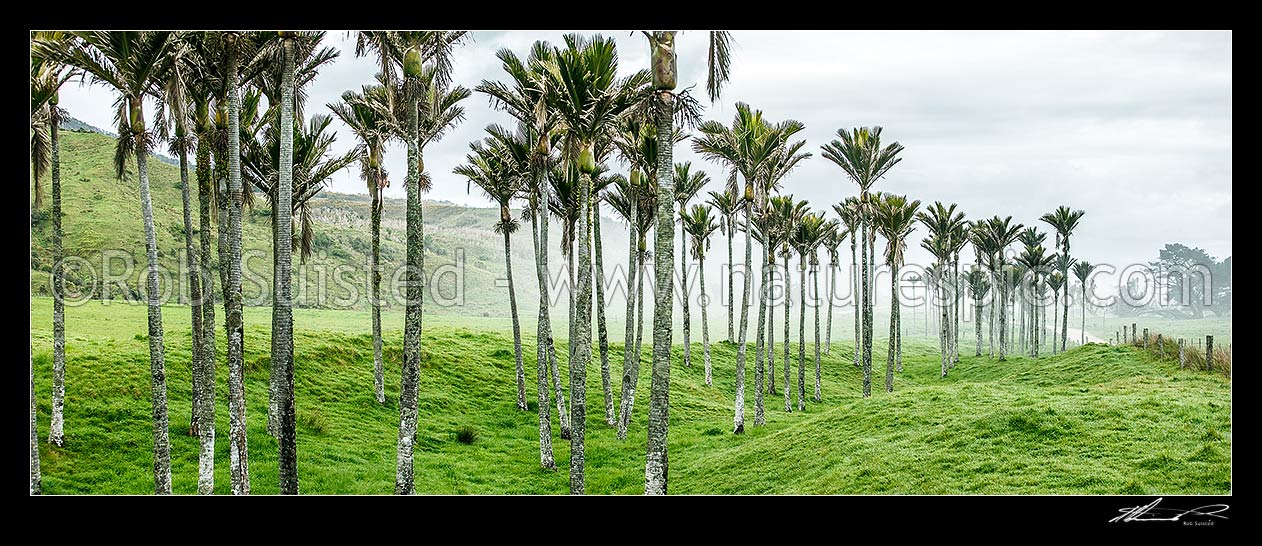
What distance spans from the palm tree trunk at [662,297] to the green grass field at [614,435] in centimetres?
476

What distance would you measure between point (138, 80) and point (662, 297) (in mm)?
13089

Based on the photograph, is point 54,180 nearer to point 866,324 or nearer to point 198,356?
point 198,356

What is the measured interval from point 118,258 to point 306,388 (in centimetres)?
5482

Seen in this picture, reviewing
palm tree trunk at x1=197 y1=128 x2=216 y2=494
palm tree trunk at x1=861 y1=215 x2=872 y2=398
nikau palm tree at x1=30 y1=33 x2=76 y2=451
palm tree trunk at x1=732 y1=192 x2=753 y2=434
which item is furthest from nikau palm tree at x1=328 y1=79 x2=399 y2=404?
palm tree trunk at x1=861 y1=215 x2=872 y2=398

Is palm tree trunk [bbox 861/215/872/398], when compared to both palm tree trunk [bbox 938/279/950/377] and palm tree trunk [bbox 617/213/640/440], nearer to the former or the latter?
palm tree trunk [bbox 617/213/640/440]

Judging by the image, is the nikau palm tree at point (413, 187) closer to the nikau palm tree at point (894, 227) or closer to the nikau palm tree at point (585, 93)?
the nikau palm tree at point (585, 93)

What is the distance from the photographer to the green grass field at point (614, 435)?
17.8m

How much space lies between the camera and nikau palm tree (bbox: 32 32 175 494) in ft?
55.7

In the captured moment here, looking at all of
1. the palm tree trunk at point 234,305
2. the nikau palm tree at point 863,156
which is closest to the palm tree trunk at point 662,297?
the palm tree trunk at point 234,305
